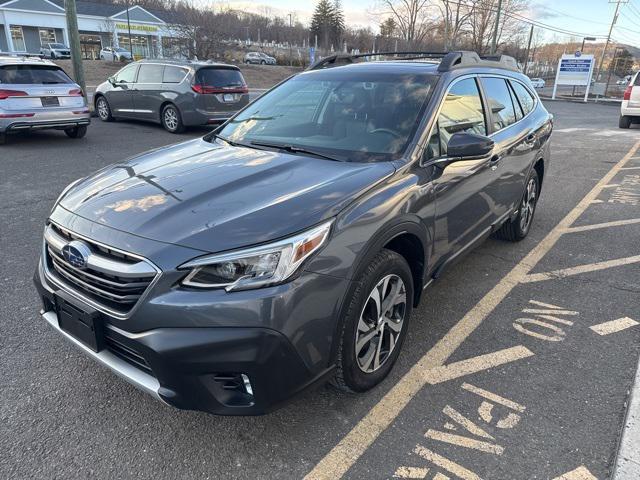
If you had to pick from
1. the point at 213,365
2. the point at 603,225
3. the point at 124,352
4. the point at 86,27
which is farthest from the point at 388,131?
the point at 86,27

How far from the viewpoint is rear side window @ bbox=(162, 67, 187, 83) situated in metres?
11.5

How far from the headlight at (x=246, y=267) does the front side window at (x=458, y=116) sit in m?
1.36

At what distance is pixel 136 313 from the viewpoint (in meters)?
2.04

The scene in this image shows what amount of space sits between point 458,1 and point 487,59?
44844 millimetres

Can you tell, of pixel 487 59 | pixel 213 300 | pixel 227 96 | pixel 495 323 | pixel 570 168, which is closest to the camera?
pixel 213 300

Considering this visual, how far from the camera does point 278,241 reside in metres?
2.06

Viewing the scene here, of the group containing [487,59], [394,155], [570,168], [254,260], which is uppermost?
[487,59]

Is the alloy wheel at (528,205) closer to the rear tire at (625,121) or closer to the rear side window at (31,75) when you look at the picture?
the rear side window at (31,75)

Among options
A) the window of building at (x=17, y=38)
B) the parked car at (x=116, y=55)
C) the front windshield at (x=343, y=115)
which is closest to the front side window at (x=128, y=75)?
the front windshield at (x=343, y=115)

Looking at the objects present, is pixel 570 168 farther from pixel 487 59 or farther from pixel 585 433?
pixel 585 433

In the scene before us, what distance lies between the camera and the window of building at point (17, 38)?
50731 mm

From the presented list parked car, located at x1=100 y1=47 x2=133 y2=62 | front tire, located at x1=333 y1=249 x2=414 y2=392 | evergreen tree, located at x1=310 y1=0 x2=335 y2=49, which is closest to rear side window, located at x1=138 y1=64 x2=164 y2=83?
front tire, located at x1=333 y1=249 x2=414 y2=392

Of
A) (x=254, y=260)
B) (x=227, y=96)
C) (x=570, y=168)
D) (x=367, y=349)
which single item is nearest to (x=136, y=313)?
(x=254, y=260)

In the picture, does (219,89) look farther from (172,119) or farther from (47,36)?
(47,36)
